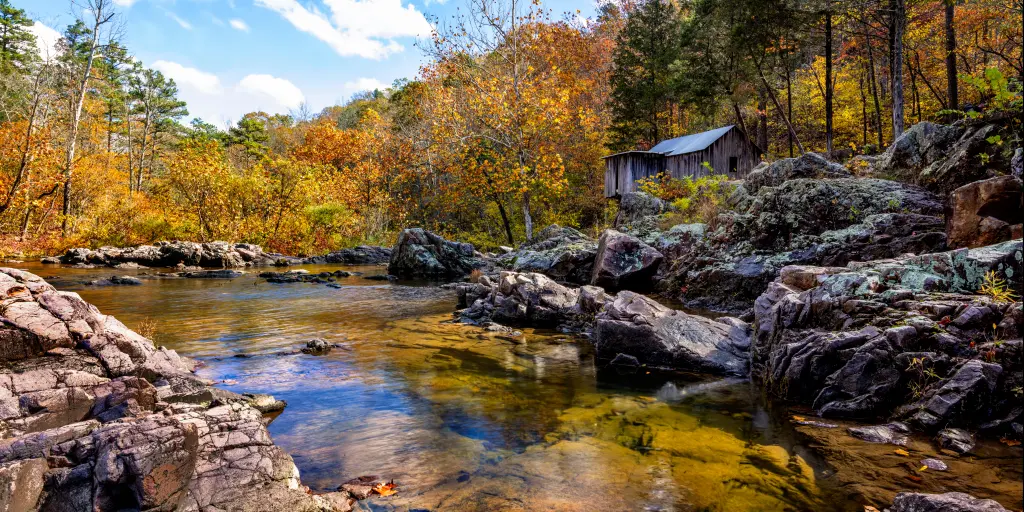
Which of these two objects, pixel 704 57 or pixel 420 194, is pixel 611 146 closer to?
pixel 704 57

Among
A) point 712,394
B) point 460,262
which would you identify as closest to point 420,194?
point 460,262

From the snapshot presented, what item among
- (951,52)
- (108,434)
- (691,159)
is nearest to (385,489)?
(108,434)

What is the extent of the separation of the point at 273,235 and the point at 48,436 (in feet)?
96.4

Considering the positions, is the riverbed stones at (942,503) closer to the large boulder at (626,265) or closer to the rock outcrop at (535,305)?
the rock outcrop at (535,305)

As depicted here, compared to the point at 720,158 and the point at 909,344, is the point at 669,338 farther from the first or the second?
the point at 720,158

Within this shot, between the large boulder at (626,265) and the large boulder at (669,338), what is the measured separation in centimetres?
574

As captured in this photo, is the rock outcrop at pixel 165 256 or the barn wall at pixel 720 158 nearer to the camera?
the rock outcrop at pixel 165 256

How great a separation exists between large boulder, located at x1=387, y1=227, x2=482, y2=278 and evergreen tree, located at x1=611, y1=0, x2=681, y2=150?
2049 cm

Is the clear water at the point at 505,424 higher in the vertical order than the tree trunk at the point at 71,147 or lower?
lower

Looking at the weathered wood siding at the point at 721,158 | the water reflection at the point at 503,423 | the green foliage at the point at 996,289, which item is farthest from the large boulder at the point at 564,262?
the weathered wood siding at the point at 721,158

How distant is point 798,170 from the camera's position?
15258 millimetres

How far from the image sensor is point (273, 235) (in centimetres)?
3109

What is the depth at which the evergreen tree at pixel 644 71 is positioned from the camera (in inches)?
1446

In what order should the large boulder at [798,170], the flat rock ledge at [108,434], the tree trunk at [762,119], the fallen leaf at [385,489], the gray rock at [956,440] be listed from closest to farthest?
the flat rock ledge at [108,434]
the fallen leaf at [385,489]
the gray rock at [956,440]
the large boulder at [798,170]
the tree trunk at [762,119]
